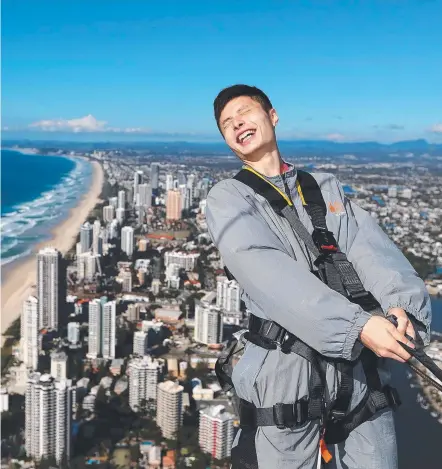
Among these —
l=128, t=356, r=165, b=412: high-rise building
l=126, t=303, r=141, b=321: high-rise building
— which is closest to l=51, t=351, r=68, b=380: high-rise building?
l=128, t=356, r=165, b=412: high-rise building

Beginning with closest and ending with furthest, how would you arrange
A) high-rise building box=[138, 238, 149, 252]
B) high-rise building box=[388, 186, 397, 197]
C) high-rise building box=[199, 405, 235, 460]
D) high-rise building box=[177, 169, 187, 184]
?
high-rise building box=[199, 405, 235, 460] → high-rise building box=[138, 238, 149, 252] → high-rise building box=[388, 186, 397, 197] → high-rise building box=[177, 169, 187, 184]

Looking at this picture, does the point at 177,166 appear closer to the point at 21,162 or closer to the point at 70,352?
the point at 21,162

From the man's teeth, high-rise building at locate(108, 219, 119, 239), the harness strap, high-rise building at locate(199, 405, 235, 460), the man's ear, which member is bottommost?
high-rise building at locate(199, 405, 235, 460)

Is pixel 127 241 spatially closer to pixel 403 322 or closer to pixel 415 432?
pixel 415 432

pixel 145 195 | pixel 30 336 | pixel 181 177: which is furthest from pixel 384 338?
pixel 181 177

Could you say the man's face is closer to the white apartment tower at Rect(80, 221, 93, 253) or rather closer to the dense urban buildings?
the dense urban buildings

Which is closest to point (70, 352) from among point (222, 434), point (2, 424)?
point (2, 424)

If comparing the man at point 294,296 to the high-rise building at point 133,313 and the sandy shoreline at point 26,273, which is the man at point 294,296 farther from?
the high-rise building at point 133,313
